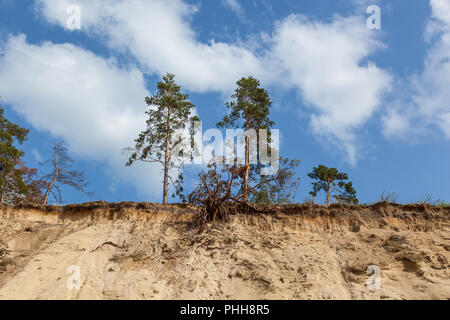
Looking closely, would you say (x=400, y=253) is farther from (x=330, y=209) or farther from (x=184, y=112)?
(x=184, y=112)

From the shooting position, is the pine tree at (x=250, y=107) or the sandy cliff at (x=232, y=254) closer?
the sandy cliff at (x=232, y=254)

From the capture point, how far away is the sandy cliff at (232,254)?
996cm

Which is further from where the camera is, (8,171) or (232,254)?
(8,171)

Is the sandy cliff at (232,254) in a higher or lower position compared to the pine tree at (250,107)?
lower

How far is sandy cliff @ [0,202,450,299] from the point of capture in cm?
996

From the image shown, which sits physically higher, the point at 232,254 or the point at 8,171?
the point at 8,171

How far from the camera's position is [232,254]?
446 inches

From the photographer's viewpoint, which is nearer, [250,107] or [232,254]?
[232,254]

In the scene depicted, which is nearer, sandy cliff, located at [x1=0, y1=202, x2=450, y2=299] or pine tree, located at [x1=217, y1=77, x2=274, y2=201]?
sandy cliff, located at [x1=0, y1=202, x2=450, y2=299]

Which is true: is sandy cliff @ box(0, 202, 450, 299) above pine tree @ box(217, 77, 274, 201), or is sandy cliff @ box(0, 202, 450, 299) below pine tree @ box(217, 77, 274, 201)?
below

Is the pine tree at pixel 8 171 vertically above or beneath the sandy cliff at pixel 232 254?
above

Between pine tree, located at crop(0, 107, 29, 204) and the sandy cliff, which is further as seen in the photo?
pine tree, located at crop(0, 107, 29, 204)

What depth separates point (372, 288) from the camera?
9.65m
